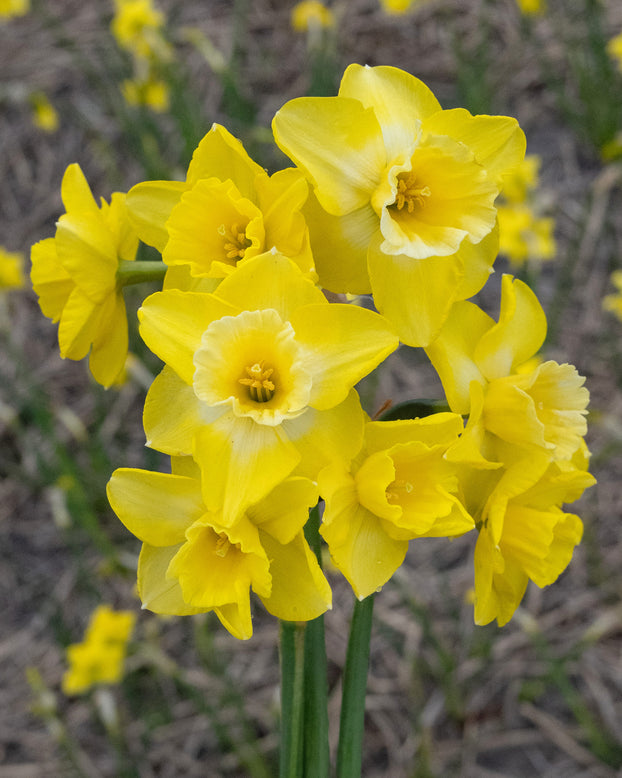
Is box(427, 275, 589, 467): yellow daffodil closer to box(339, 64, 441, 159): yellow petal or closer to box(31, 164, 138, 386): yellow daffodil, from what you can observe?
box(339, 64, 441, 159): yellow petal

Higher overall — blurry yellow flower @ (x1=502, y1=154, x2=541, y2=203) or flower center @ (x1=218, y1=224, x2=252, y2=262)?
flower center @ (x1=218, y1=224, x2=252, y2=262)

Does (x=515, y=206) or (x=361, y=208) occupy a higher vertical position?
(x=361, y=208)

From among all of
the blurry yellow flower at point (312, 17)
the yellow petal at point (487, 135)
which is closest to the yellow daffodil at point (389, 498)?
the yellow petal at point (487, 135)

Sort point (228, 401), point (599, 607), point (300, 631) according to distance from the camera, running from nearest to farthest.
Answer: point (228, 401)
point (300, 631)
point (599, 607)

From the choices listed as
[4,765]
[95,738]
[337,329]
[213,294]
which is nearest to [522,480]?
[337,329]

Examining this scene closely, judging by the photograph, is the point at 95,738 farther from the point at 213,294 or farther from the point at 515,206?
the point at 515,206

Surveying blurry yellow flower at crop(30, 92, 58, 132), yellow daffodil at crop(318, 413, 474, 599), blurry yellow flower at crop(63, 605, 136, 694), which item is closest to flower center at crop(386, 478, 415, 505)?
yellow daffodil at crop(318, 413, 474, 599)

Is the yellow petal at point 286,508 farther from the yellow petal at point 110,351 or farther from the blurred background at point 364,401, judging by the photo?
the blurred background at point 364,401
